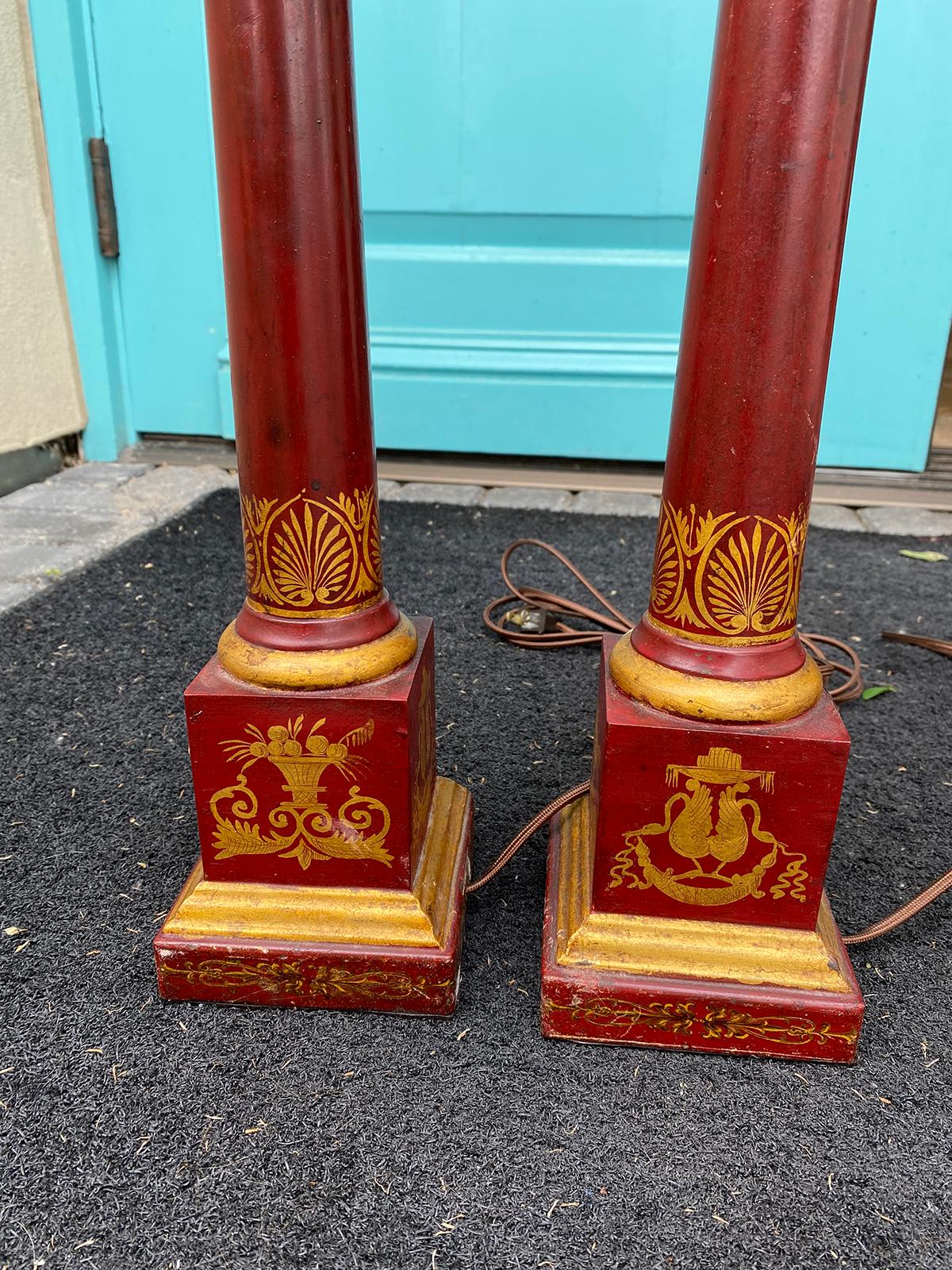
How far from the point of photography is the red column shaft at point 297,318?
2.64 ft

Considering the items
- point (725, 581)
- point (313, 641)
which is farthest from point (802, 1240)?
point (313, 641)

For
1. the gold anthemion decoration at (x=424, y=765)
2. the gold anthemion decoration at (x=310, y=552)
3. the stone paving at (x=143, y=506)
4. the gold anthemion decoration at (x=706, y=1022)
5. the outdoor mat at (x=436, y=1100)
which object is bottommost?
the outdoor mat at (x=436, y=1100)

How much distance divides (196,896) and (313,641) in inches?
11.9

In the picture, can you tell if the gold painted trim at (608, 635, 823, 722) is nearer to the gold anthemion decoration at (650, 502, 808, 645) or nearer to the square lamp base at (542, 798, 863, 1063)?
the gold anthemion decoration at (650, 502, 808, 645)

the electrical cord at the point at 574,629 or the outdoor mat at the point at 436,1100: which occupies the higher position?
the electrical cord at the point at 574,629

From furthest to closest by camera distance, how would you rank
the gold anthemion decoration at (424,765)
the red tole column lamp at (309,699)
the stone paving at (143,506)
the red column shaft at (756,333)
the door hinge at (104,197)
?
the door hinge at (104,197)
the stone paving at (143,506)
the gold anthemion decoration at (424,765)
the red tole column lamp at (309,699)
the red column shaft at (756,333)

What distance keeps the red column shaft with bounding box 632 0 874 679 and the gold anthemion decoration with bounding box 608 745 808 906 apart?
0.10 meters

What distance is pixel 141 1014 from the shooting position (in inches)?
37.8

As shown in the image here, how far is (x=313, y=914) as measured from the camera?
38.8 inches

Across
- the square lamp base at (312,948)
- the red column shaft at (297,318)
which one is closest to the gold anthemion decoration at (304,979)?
the square lamp base at (312,948)

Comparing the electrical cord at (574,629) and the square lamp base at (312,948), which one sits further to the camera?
the electrical cord at (574,629)

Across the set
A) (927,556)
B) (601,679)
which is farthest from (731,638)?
(927,556)

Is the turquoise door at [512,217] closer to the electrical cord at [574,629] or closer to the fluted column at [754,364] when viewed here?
the electrical cord at [574,629]

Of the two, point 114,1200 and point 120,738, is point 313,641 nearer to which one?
point 114,1200
